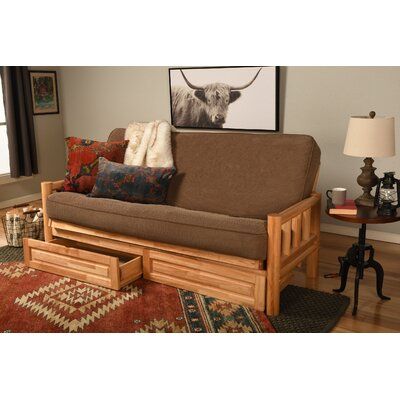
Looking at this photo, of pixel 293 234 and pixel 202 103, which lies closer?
pixel 293 234

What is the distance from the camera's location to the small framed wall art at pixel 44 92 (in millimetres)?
5180

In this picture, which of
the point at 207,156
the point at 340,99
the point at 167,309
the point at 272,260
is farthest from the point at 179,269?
the point at 340,99

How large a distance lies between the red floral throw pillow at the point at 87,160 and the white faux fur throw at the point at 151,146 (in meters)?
0.07

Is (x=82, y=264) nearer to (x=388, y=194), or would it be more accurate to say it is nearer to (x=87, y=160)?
(x=87, y=160)

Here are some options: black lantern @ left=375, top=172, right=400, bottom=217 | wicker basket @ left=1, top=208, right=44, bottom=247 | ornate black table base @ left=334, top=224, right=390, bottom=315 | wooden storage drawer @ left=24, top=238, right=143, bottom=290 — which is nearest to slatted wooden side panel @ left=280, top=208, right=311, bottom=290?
ornate black table base @ left=334, top=224, right=390, bottom=315

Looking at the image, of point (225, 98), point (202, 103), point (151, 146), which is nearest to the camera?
point (151, 146)

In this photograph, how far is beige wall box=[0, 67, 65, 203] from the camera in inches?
204

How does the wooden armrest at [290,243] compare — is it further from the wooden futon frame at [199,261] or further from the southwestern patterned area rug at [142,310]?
the southwestern patterned area rug at [142,310]

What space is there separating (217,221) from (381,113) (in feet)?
5.65

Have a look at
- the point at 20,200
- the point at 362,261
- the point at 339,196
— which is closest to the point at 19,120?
the point at 20,200

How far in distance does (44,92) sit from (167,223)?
3.22 meters

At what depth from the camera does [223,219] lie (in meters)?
2.66

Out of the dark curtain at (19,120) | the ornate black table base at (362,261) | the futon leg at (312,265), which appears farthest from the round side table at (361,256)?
the dark curtain at (19,120)
